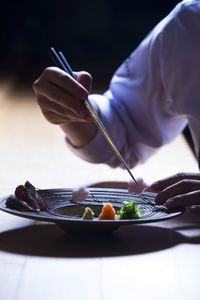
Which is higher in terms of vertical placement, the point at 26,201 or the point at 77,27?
the point at 26,201

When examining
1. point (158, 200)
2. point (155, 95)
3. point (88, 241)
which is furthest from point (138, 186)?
point (155, 95)

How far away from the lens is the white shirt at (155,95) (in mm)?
Answer: 1377

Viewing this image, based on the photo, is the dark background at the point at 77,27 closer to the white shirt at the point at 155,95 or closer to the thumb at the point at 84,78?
the white shirt at the point at 155,95

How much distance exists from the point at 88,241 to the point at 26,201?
0.11 metres

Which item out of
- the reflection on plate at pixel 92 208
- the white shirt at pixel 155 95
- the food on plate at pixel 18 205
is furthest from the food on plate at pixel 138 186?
the white shirt at pixel 155 95

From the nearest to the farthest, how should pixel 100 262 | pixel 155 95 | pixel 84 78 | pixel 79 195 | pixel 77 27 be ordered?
1. pixel 100 262
2. pixel 79 195
3. pixel 84 78
4. pixel 155 95
5. pixel 77 27

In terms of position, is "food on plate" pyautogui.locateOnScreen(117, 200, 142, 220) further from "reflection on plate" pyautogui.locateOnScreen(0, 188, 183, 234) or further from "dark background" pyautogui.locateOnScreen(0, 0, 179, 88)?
"dark background" pyautogui.locateOnScreen(0, 0, 179, 88)

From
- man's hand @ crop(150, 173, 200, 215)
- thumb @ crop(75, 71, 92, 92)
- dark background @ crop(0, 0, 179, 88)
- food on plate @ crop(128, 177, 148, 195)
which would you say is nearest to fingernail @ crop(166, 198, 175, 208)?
man's hand @ crop(150, 173, 200, 215)

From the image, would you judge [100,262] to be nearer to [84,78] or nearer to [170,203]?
[170,203]

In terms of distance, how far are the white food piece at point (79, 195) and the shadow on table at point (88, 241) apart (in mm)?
76

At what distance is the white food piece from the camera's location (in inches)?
35.1

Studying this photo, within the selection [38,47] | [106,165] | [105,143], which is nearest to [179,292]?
[105,143]

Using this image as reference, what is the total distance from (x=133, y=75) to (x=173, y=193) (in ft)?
2.34

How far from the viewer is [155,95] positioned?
1.48 metres
